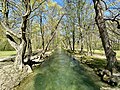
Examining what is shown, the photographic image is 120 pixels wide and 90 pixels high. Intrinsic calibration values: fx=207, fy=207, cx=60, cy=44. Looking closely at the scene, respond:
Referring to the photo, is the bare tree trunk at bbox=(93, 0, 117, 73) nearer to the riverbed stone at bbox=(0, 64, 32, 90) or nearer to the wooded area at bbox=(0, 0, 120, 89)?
the wooded area at bbox=(0, 0, 120, 89)

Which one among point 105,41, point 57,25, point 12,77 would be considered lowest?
point 12,77

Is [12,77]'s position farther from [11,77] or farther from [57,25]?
[57,25]

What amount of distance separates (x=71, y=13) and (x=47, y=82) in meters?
30.2

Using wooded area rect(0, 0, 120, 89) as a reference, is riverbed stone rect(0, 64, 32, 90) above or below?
below

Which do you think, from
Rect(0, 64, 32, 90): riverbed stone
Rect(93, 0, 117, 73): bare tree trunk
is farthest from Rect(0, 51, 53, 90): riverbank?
Rect(93, 0, 117, 73): bare tree trunk

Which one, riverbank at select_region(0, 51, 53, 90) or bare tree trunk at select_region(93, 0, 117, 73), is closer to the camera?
riverbank at select_region(0, 51, 53, 90)

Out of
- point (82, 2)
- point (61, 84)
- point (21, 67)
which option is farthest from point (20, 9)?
point (82, 2)

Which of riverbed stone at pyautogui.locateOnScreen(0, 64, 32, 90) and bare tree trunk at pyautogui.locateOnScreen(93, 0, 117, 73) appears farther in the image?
bare tree trunk at pyautogui.locateOnScreen(93, 0, 117, 73)

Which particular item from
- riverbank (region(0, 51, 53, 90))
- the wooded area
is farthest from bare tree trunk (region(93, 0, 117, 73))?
riverbank (region(0, 51, 53, 90))

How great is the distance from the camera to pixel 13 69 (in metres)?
17.8

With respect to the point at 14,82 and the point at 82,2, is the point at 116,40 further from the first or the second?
the point at 82,2

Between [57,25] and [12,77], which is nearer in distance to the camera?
[12,77]

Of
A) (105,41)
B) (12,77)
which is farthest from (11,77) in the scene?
(105,41)

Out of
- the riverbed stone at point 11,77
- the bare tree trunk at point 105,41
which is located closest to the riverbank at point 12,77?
the riverbed stone at point 11,77
